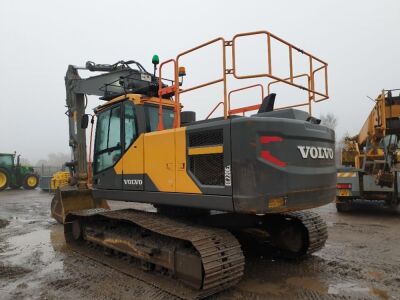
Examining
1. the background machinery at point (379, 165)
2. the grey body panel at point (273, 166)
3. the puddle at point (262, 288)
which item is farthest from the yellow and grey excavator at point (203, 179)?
the background machinery at point (379, 165)

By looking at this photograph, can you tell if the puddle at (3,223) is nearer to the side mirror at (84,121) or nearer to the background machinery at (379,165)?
the side mirror at (84,121)

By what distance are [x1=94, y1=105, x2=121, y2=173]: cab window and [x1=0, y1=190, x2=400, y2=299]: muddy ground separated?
1.58 metres

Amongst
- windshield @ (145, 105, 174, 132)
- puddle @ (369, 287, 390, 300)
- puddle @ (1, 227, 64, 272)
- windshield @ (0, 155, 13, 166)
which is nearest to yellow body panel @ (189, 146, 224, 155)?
windshield @ (145, 105, 174, 132)

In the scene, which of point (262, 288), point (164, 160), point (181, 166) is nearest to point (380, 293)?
point (262, 288)

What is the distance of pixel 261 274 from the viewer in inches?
201

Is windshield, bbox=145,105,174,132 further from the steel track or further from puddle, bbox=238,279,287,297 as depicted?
puddle, bbox=238,279,287,297

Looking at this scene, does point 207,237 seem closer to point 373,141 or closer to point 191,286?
point 191,286

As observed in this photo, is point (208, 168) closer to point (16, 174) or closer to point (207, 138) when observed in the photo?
point (207, 138)

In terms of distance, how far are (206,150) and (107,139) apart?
Result: 2.27 metres

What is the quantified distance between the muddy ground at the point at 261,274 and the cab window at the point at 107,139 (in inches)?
62.4

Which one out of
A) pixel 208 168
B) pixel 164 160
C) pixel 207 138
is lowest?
pixel 208 168

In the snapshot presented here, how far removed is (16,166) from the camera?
23344 millimetres

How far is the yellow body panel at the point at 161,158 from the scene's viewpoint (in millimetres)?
4707

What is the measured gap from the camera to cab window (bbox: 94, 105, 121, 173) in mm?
5699
